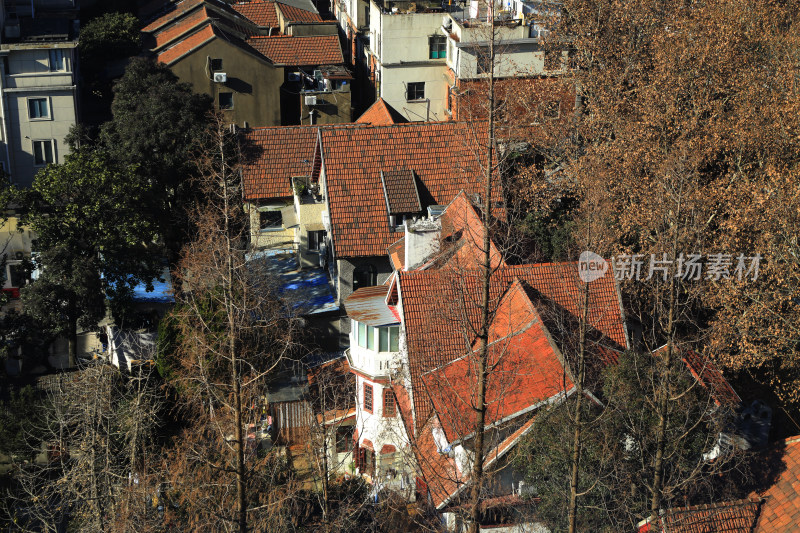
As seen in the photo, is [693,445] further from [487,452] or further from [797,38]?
[797,38]

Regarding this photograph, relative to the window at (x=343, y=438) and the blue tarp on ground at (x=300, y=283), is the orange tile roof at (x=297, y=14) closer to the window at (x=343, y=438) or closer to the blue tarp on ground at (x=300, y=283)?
the blue tarp on ground at (x=300, y=283)

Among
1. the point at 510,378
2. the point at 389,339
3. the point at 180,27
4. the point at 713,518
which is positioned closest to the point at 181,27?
the point at 180,27

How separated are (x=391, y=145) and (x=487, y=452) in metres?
17.8

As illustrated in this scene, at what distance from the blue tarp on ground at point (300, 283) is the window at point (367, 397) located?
5.87 metres

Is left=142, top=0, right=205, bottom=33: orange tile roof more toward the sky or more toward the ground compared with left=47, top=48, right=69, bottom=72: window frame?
more toward the sky

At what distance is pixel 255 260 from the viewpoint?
120ft

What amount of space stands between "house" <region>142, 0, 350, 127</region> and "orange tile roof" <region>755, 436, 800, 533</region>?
119 ft

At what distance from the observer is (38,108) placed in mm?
51000

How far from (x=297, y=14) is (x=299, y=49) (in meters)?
9.95

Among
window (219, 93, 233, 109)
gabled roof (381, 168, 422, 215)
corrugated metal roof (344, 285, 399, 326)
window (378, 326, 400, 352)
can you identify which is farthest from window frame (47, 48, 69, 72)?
window (378, 326, 400, 352)

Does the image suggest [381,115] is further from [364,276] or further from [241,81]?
[364,276]

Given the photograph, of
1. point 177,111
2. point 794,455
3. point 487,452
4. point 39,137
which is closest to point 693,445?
point 794,455

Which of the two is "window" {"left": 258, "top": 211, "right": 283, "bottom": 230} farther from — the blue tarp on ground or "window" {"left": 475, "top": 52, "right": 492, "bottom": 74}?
"window" {"left": 475, "top": 52, "right": 492, "bottom": 74}

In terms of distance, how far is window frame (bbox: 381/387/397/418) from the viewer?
3153 centimetres
